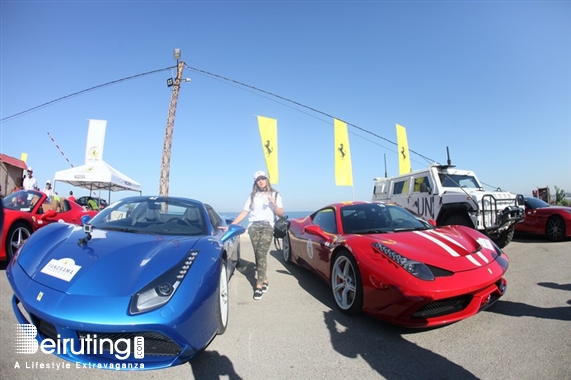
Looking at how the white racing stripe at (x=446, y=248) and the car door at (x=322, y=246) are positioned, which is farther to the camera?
the car door at (x=322, y=246)

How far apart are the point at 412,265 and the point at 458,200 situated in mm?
4690

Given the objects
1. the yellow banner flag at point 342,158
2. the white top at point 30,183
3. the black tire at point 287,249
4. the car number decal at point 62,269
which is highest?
the yellow banner flag at point 342,158

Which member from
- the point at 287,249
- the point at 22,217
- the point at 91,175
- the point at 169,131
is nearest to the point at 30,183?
the point at 91,175

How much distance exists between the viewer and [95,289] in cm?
187

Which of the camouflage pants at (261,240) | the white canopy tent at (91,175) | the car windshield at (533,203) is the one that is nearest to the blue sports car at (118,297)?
the camouflage pants at (261,240)

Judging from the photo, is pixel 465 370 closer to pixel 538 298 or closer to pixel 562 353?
pixel 562 353

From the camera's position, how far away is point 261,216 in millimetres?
3979

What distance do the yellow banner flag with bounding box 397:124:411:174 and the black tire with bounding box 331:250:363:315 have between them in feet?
35.0

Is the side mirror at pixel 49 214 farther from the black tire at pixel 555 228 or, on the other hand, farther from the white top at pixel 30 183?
the black tire at pixel 555 228

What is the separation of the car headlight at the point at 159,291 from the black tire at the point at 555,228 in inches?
344

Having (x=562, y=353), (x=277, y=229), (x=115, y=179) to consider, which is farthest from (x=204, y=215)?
(x=115, y=179)

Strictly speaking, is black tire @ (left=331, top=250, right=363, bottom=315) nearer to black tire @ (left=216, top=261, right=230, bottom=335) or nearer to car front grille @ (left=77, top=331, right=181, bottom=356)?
black tire @ (left=216, top=261, right=230, bottom=335)

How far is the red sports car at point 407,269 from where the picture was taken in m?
2.46

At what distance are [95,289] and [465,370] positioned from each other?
2528mm
